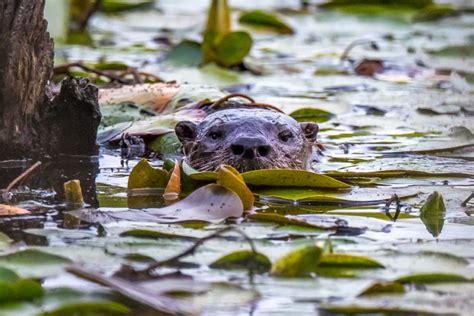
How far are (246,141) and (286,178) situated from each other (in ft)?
0.94

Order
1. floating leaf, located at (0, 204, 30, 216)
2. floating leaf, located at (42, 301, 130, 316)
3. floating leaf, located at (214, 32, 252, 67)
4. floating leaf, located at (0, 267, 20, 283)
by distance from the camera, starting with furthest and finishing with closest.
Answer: floating leaf, located at (214, 32, 252, 67) → floating leaf, located at (0, 204, 30, 216) → floating leaf, located at (0, 267, 20, 283) → floating leaf, located at (42, 301, 130, 316)

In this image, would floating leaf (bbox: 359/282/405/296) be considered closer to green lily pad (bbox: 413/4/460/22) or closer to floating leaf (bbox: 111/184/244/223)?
floating leaf (bbox: 111/184/244/223)

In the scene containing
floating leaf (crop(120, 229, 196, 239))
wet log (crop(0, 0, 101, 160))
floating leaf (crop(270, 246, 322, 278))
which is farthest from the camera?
wet log (crop(0, 0, 101, 160))

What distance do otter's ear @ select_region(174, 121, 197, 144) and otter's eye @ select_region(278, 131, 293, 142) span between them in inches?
17.9

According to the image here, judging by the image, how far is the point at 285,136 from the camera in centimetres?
601

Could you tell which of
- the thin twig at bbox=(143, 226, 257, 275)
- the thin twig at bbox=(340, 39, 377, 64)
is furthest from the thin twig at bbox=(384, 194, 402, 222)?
the thin twig at bbox=(340, 39, 377, 64)

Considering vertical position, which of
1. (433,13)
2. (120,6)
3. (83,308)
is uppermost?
(433,13)

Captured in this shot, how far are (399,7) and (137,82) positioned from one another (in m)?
6.14

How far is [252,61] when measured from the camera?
10.1 metres

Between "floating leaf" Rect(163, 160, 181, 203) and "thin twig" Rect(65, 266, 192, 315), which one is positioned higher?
"floating leaf" Rect(163, 160, 181, 203)

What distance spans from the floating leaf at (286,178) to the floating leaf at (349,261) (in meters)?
1.26

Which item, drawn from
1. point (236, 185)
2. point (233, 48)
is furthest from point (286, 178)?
point (233, 48)

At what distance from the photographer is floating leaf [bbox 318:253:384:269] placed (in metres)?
4.04

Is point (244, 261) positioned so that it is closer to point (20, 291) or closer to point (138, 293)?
point (138, 293)
